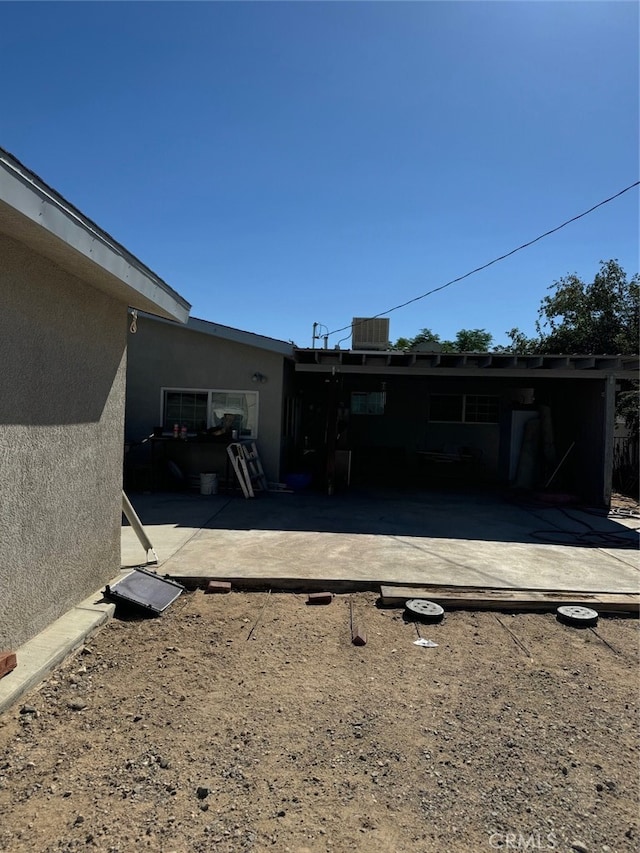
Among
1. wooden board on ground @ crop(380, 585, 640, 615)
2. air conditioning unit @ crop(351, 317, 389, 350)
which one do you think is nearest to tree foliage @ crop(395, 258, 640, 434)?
air conditioning unit @ crop(351, 317, 389, 350)

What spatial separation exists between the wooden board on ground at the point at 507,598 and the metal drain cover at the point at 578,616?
15 cm

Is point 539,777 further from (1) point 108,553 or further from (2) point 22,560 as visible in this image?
(1) point 108,553

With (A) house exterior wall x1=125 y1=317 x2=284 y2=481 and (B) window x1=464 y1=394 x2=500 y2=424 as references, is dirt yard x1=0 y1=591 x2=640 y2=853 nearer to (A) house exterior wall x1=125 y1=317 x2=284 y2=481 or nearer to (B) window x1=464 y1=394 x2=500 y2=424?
(A) house exterior wall x1=125 y1=317 x2=284 y2=481

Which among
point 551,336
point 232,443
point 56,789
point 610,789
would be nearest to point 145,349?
point 232,443

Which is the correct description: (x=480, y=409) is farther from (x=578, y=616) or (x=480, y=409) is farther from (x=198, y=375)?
(x=578, y=616)

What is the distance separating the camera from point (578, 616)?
14.5 feet

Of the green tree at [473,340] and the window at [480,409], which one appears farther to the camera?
the green tree at [473,340]

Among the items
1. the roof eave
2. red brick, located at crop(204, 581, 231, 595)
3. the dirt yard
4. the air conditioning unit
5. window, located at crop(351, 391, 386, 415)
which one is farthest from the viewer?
window, located at crop(351, 391, 386, 415)

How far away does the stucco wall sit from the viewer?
10.5ft

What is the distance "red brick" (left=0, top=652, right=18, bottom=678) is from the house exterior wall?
776cm

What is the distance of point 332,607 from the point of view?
4.66 m

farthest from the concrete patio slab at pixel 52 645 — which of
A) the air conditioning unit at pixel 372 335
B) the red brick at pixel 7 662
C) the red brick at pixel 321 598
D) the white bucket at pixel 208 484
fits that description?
the air conditioning unit at pixel 372 335

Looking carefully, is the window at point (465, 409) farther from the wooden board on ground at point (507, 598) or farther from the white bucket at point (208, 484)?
the wooden board on ground at point (507, 598)

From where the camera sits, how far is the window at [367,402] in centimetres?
1612
